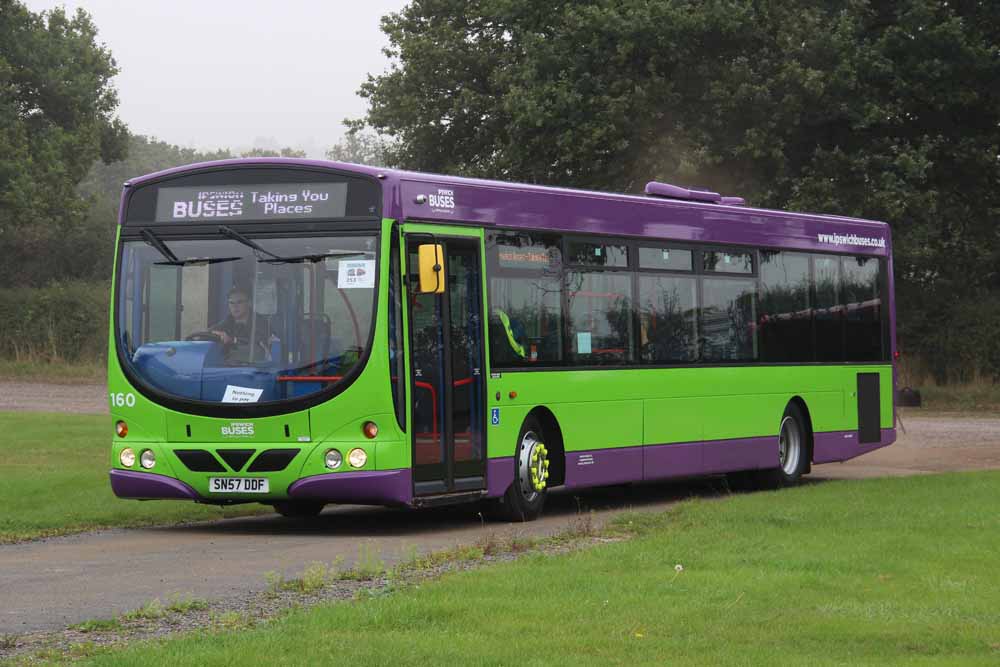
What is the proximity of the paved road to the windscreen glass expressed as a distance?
4.51ft

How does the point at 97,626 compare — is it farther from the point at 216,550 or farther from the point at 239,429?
the point at 239,429

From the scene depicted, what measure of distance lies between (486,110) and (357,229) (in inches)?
1000

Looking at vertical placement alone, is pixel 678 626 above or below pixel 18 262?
below

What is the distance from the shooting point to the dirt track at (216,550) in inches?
427

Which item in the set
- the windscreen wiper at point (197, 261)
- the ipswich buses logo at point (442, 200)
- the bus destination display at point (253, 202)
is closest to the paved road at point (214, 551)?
the windscreen wiper at point (197, 261)

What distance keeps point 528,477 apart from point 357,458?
8.29ft

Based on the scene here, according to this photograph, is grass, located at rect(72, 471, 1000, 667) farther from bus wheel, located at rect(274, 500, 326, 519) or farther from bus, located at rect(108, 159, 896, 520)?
bus wheel, located at rect(274, 500, 326, 519)

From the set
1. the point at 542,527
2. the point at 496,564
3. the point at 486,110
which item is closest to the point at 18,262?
the point at 486,110

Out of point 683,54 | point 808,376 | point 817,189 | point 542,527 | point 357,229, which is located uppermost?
point 683,54

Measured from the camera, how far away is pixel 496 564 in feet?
40.8

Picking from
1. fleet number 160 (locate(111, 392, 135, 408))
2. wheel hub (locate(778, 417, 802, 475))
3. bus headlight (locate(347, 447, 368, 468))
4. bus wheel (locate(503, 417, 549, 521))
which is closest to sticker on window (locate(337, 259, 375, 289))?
bus headlight (locate(347, 447, 368, 468))

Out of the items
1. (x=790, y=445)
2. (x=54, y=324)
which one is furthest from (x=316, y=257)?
(x=54, y=324)

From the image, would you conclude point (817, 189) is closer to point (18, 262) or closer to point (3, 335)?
point (3, 335)

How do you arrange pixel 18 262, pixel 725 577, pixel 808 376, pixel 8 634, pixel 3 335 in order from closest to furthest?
pixel 8 634 < pixel 725 577 < pixel 808 376 < pixel 3 335 < pixel 18 262
